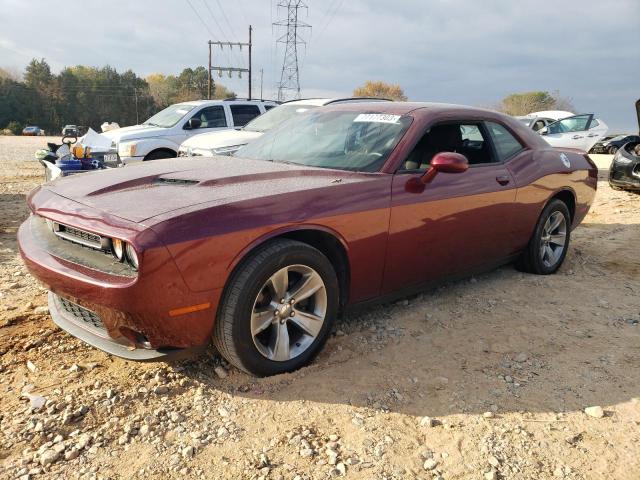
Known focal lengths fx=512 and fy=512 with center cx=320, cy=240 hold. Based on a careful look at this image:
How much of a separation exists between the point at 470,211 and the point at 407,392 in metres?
1.53

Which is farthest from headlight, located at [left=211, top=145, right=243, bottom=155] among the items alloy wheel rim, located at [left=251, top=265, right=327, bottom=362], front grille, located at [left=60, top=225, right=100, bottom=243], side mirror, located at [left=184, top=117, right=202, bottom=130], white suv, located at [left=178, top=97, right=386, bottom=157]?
alloy wheel rim, located at [left=251, top=265, right=327, bottom=362]

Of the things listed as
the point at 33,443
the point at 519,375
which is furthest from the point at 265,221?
the point at 519,375

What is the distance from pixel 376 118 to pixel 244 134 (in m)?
4.83

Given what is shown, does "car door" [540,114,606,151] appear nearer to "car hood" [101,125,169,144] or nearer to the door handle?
"car hood" [101,125,169,144]

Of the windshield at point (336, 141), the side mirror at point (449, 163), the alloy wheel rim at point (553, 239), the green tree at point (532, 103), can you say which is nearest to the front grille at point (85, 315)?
the windshield at point (336, 141)

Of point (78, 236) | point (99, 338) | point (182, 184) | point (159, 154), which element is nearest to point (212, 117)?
point (159, 154)

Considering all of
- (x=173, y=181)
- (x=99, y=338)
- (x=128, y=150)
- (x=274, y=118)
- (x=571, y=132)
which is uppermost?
(x=274, y=118)

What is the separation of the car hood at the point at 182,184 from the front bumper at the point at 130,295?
0.14 metres

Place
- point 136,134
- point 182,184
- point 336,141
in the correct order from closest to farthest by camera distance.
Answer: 1. point 182,184
2. point 336,141
3. point 136,134

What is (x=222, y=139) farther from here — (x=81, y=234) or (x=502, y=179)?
(x=81, y=234)

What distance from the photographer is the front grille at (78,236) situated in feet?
8.25

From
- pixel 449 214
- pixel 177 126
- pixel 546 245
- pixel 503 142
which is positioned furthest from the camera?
pixel 177 126

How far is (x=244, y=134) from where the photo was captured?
8.18 metres

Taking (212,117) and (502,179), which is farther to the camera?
(212,117)
